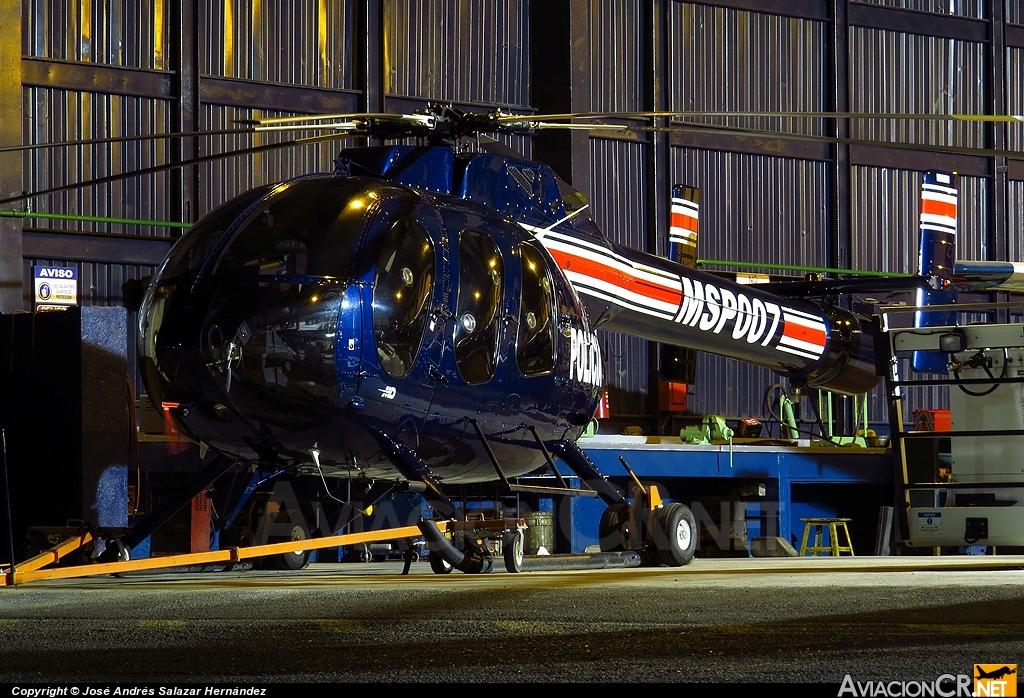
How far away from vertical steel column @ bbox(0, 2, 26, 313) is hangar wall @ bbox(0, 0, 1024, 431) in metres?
0.03

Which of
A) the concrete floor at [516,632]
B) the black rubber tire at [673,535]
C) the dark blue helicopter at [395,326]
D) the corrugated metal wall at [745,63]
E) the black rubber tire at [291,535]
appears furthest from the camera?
the corrugated metal wall at [745,63]

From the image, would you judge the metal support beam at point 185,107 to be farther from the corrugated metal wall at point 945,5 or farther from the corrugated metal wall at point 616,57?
the corrugated metal wall at point 945,5

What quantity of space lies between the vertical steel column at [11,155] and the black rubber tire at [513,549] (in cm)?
1005

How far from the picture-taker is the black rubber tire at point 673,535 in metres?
10.3

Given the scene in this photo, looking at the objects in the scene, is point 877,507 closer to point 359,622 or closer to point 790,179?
point 790,179

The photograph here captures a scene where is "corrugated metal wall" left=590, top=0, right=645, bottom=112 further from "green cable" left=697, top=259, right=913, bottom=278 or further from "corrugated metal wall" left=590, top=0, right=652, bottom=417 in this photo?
"green cable" left=697, top=259, right=913, bottom=278

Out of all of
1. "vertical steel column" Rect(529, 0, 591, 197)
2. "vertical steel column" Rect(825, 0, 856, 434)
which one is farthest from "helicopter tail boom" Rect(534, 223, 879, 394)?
"vertical steel column" Rect(825, 0, 856, 434)

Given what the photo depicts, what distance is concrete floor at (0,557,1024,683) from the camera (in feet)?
11.5

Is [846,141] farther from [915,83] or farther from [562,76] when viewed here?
[915,83]

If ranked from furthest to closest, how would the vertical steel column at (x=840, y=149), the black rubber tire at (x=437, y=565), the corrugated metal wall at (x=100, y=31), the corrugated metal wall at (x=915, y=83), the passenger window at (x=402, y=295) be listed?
the corrugated metal wall at (x=915, y=83), the vertical steel column at (x=840, y=149), the corrugated metal wall at (x=100, y=31), the black rubber tire at (x=437, y=565), the passenger window at (x=402, y=295)

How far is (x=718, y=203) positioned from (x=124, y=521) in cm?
1303

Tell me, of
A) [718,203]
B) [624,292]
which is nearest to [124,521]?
[624,292]

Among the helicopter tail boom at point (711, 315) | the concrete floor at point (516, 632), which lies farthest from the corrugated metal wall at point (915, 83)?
the concrete floor at point (516, 632)

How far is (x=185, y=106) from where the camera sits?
59.1ft
